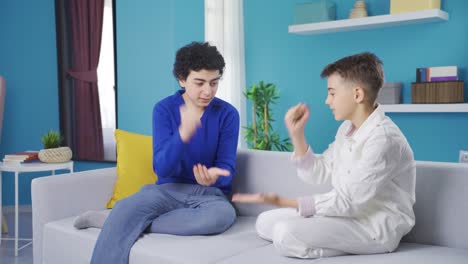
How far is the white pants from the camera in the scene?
1.93 meters

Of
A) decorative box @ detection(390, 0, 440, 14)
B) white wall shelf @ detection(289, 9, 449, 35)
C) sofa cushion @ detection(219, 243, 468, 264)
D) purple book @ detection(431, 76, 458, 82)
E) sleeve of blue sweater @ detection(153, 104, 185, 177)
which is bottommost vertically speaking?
sofa cushion @ detection(219, 243, 468, 264)

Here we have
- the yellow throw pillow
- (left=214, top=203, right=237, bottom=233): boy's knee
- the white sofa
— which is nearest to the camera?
the white sofa

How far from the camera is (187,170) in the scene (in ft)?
8.41

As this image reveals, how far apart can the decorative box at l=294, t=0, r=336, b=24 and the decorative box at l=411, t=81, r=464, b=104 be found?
858mm

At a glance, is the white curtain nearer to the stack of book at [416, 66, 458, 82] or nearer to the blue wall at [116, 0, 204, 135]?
the blue wall at [116, 0, 204, 135]

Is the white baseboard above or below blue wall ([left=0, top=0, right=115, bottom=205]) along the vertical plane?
below

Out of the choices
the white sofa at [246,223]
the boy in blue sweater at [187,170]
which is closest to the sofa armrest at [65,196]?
the white sofa at [246,223]

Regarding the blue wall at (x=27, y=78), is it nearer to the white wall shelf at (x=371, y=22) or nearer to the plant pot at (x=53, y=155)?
the plant pot at (x=53, y=155)

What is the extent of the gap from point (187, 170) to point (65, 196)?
0.60 metres

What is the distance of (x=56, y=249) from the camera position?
2.56 m

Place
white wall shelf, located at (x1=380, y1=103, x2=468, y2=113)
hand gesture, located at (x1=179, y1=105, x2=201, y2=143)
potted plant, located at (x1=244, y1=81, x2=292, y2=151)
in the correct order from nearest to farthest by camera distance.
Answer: hand gesture, located at (x1=179, y1=105, x2=201, y2=143)
white wall shelf, located at (x1=380, y1=103, x2=468, y2=113)
potted plant, located at (x1=244, y1=81, x2=292, y2=151)

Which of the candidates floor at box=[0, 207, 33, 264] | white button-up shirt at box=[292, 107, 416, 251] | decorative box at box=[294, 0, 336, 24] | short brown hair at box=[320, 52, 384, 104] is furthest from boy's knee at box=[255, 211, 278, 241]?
decorative box at box=[294, 0, 336, 24]

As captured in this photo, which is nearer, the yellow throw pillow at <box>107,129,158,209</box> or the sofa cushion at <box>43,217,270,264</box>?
the sofa cushion at <box>43,217,270,264</box>

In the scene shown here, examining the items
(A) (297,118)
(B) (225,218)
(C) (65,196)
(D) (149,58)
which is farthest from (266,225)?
(D) (149,58)
